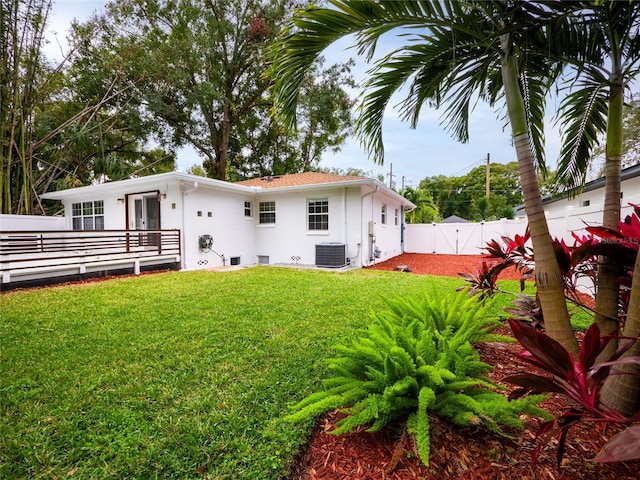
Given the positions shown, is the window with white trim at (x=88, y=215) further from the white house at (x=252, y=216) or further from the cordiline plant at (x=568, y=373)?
the cordiline plant at (x=568, y=373)

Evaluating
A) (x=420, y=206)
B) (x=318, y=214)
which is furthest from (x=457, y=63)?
(x=420, y=206)

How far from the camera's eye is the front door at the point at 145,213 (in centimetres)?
969

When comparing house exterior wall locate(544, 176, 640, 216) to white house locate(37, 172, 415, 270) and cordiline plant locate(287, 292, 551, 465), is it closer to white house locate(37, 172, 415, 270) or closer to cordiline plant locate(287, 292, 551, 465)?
cordiline plant locate(287, 292, 551, 465)

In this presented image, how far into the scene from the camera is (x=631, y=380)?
1.43 m

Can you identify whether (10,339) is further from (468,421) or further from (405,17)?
(405,17)

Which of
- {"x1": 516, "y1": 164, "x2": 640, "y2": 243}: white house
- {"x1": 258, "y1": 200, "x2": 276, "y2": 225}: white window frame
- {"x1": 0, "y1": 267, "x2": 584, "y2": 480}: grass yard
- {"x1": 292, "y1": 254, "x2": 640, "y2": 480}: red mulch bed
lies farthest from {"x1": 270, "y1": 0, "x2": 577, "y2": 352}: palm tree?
{"x1": 258, "y1": 200, "x2": 276, "y2": 225}: white window frame

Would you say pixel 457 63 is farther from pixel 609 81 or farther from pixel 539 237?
pixel 539 237

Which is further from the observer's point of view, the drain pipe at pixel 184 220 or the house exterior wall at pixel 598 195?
the drain pipe at pixel 184 220

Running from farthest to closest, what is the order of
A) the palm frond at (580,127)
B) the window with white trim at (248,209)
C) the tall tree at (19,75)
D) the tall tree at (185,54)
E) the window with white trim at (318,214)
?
the tall tree at (185,54) < the window with white trim at (248,209) < the window with white trim at (318,214) < the tall tree at (19,75) < the palm frond at (580,127)

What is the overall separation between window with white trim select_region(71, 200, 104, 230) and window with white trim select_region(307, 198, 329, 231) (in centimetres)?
850

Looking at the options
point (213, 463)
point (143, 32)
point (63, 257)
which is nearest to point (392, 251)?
point (63, 257)

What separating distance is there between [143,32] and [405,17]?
63.2ft

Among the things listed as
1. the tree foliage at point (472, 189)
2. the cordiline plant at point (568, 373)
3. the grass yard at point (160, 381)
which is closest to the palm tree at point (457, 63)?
the cordiline plant at point (568, 373)

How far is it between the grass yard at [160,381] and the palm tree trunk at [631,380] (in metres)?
1.66
